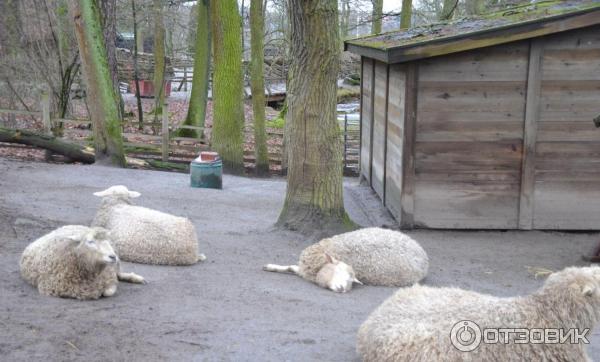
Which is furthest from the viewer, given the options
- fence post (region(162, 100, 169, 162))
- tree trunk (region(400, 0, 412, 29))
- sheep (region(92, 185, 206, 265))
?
tree trunk (region(400, 0, 412, 29))

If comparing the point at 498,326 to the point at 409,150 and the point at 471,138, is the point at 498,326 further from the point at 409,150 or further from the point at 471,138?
the point at 471,138

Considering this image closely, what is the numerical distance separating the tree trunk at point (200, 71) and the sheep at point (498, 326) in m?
17.2

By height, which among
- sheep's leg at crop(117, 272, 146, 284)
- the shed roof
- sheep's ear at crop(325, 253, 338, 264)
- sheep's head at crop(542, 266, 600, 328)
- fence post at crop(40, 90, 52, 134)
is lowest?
sheep's ear at crop(325, 253, 338, 264)

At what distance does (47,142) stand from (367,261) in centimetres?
1006

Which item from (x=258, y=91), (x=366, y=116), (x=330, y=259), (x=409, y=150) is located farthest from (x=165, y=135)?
(x=330, y=259)

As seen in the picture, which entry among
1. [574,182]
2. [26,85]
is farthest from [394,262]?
[26,85]

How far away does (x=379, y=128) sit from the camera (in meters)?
12.8

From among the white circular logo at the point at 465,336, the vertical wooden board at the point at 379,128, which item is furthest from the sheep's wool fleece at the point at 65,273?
the vertical wooden board at the point at 379,128

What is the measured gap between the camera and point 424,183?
34.5ft

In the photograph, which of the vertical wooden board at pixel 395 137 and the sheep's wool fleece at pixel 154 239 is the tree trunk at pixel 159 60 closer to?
the vertical wooden board at pixel 395 137

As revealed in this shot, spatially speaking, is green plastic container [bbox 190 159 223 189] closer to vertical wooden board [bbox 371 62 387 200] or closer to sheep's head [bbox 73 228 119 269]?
vertical wooden board [bbox 371 62 387 200]

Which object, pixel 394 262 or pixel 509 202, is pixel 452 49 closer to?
pixel 509 202

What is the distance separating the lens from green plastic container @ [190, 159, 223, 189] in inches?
528

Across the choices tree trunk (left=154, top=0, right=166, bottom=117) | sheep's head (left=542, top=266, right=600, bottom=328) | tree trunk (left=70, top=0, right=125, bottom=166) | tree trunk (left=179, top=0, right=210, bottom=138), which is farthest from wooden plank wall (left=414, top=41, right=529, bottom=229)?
tree trunk (left=154, top=0, right=166, bottom=117)
